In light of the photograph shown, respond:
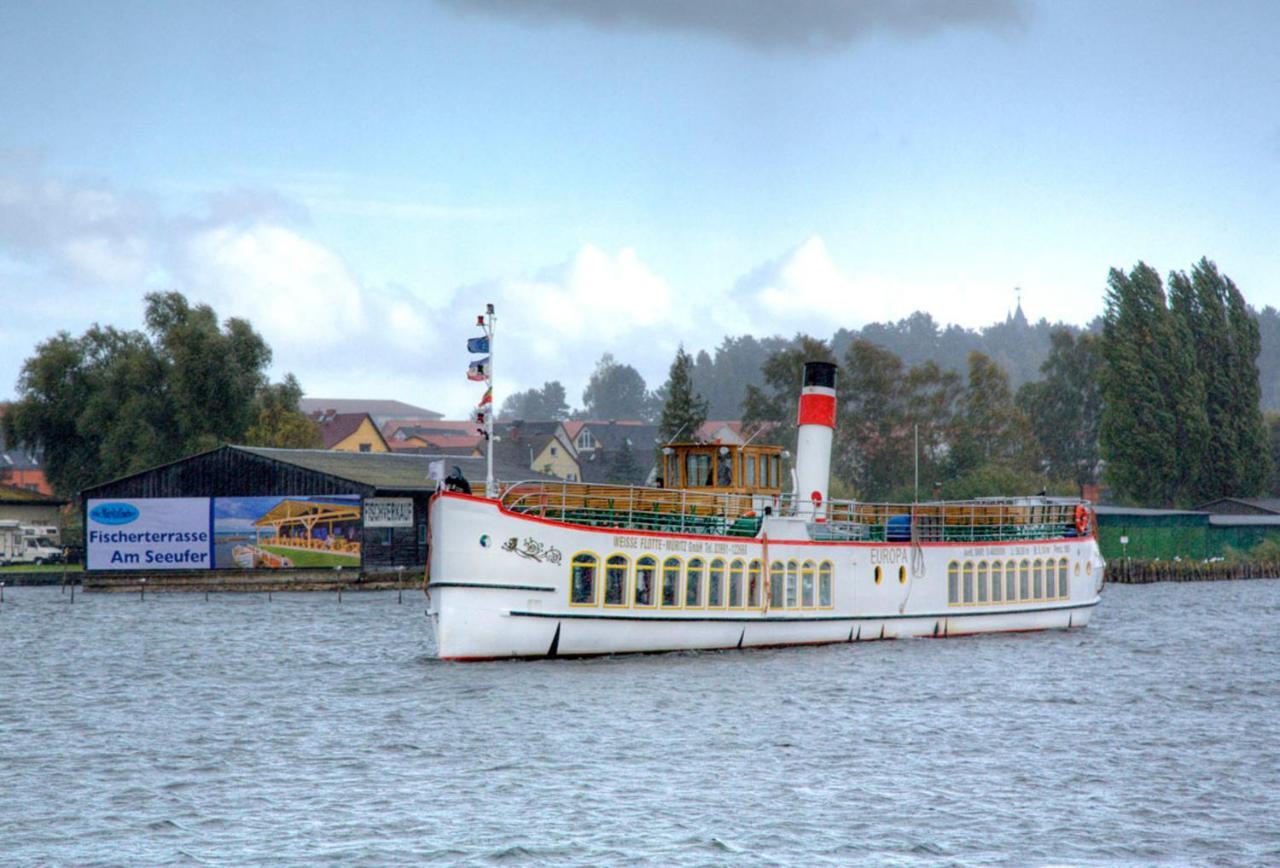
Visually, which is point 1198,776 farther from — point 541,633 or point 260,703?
point 260,703

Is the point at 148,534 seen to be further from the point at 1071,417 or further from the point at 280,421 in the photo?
the point at 1071,417

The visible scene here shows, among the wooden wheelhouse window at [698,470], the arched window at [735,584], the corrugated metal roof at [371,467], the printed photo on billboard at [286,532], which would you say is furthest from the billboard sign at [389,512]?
the arched window at [735,584]

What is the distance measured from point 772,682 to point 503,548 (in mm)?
7611

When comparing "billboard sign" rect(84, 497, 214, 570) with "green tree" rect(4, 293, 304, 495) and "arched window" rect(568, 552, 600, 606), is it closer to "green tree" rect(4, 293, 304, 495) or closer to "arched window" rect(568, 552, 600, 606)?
"green tree" rect(4, 293, 304, 495)

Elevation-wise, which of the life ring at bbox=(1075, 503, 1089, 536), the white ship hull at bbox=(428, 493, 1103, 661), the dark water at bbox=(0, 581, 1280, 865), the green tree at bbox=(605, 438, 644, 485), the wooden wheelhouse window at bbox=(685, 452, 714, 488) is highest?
the green tree at bbox=(605, 438, 644, 485)

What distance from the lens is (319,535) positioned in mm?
78938

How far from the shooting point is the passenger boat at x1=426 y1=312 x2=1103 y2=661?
38156 millimetres

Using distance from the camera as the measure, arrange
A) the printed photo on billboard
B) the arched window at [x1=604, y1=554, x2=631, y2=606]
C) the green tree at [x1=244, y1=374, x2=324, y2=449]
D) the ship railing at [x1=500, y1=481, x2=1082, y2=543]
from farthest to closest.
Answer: the green tree at [x1=244, y1=374, x2=324, y2=449]
the printed photo on billboard
the ship railing at [x1=500, y1=481, x2=1082, y2=543]
the arched window at [x1=604, y1=554, x2=631, y2=606]

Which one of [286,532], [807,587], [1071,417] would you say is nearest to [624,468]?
[1071,417]

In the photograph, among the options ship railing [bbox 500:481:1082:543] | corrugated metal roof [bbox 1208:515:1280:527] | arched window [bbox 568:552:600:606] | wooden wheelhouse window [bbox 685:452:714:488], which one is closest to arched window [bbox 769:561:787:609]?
ship railing [bbox 500:481:1082:543]

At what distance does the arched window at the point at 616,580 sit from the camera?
3986 centimetres

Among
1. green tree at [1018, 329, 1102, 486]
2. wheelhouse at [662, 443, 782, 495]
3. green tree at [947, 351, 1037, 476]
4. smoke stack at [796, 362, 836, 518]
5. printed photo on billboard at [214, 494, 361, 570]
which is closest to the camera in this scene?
wheelhouse at [662, 443, 782, 495]

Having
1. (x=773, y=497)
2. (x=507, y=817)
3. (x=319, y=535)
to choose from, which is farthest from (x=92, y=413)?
(x=507, y=817)

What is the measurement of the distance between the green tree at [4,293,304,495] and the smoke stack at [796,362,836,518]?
62.8 metres
